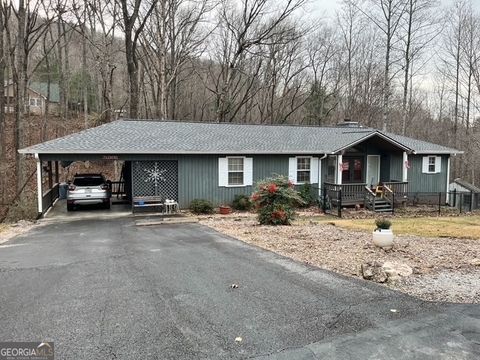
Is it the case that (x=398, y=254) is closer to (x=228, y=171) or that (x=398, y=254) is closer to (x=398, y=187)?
(x=228, y=171)

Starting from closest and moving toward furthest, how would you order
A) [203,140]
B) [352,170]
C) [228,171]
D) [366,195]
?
1. [228,171]
2. [203,140]
3. [366,195]
4. [352,170]

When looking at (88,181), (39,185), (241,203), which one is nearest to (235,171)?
(241,203)

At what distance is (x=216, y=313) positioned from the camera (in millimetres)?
4703

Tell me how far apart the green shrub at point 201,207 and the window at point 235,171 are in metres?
1.90

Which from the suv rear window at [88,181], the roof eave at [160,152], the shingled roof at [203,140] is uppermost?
the shingled roof at [203,140]

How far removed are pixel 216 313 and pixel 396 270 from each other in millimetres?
3291

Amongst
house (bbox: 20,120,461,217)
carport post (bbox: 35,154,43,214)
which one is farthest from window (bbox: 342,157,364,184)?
carport post (bbox: 35,154,43,214)

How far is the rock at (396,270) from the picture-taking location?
6.09 m

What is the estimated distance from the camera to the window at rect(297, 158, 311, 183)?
19016 mm

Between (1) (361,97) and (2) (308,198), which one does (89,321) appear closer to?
(2) (308,198)
